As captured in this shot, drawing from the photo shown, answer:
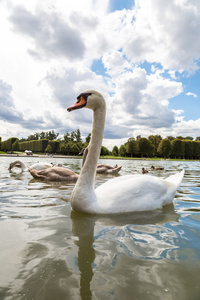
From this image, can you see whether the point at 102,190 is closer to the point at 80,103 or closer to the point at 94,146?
the point at 94,146

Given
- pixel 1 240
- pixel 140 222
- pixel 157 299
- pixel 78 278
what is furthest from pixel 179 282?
pixel 1 240

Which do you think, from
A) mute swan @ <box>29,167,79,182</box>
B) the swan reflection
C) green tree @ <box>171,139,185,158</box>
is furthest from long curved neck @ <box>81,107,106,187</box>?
green tree @ <box>171,139,185,158</box>

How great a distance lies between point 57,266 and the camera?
A: 187cm

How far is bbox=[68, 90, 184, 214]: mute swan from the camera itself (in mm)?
3301

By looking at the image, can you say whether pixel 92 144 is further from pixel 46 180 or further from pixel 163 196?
Result: pixel 46 180

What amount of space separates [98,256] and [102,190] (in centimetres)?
169

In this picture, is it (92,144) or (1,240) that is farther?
(92,144)

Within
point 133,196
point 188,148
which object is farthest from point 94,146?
point 188,148

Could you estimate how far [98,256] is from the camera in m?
2.05

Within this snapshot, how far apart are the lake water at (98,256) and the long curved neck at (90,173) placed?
25 cm

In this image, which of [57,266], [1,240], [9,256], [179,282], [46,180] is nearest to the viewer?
[179,282]

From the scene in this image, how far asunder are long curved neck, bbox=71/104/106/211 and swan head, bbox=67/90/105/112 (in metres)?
0.08

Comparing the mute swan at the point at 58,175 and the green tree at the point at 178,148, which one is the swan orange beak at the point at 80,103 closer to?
the mute swan at the point at 58,175

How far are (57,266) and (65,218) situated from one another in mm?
1417
